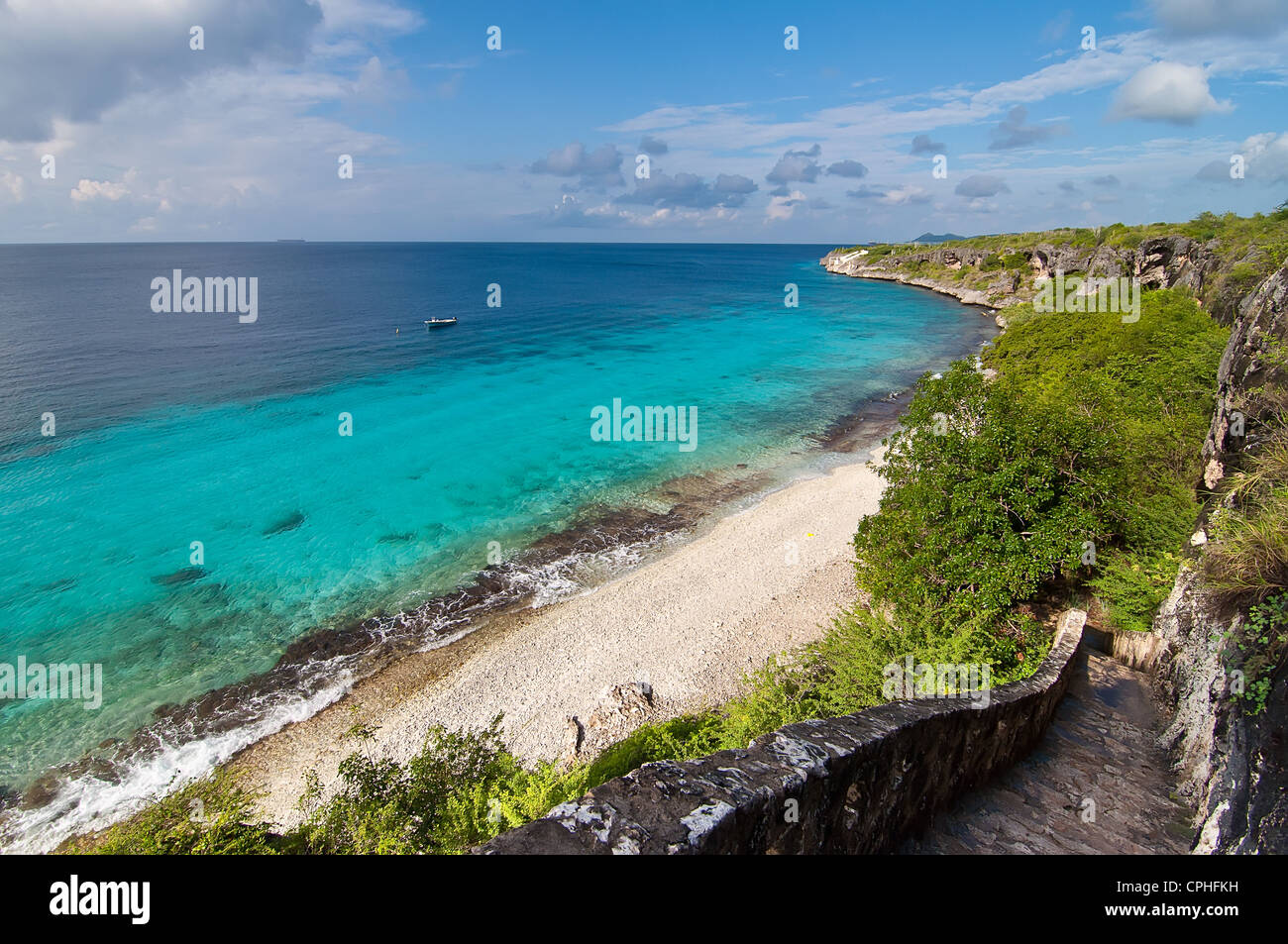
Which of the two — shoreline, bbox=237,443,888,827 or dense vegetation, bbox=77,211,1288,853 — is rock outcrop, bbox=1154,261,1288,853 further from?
shoreline, bbox=237,443,888,827

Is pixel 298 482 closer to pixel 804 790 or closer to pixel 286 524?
pixel 286 524

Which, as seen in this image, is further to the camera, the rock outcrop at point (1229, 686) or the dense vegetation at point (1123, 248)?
the dense vegetation at point (1123, 248)

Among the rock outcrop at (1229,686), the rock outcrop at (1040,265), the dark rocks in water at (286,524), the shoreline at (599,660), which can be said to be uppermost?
the rock outcrop at (1040,265)

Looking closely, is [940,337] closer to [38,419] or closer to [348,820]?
[348,820]

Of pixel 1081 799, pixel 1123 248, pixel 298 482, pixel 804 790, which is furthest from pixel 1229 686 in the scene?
pixel 1123 248

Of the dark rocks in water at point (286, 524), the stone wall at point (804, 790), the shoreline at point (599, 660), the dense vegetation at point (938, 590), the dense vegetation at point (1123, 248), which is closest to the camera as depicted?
the stone wall at point (804, 790)

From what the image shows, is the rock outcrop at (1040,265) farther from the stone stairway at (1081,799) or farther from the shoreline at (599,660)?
the stone stairway at (1081,799)

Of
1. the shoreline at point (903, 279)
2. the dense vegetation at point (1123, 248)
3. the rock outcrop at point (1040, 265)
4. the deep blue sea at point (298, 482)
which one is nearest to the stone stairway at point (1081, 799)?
the deep blue sea at point (298, 482)

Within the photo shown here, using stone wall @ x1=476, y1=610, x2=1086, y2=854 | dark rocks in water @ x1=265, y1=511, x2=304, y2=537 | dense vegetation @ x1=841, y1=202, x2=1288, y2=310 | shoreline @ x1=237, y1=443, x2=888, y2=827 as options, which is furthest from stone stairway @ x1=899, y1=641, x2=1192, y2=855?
dark rocks in water @ x1=265, y1=511, x2=304, y2=537
